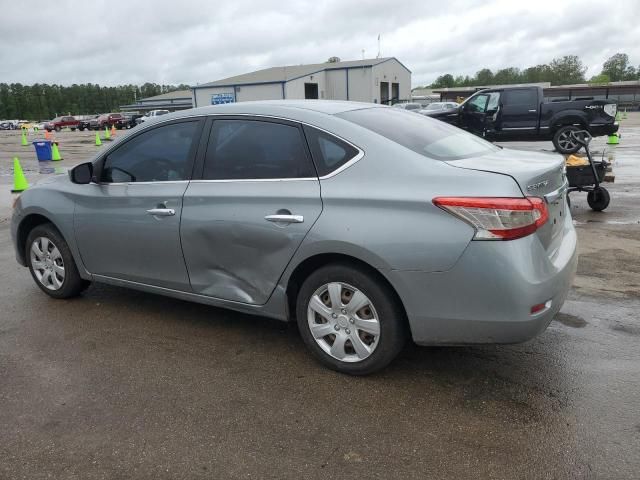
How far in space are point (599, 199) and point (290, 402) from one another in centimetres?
655

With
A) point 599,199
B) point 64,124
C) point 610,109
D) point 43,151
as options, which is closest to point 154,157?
point 599,199

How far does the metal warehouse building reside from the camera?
48781 millimetres

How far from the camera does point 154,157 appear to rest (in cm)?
426

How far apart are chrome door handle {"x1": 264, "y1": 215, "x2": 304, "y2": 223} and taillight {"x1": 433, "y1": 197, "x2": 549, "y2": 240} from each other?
0.94m

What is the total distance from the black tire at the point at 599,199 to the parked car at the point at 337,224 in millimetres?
4750

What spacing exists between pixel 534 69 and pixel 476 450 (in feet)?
418

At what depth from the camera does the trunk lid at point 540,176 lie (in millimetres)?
3062

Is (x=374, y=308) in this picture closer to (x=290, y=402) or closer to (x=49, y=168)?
(x=290, y=402)

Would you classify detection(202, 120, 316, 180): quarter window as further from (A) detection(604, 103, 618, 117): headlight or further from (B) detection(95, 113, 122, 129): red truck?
(B) detection(95, 113, 122, 129): red truck

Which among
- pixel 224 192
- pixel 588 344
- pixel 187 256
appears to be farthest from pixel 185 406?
pixel 588 344

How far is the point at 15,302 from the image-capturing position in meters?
5.05

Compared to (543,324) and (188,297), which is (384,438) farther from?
(188,297)

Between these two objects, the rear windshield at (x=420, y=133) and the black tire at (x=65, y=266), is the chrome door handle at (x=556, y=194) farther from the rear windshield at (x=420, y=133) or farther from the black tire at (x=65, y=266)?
the black tire at (x=65, y=266)

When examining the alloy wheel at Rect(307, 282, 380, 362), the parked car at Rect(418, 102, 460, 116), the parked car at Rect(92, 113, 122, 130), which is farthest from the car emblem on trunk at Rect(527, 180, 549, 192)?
the parked car at Rect(92, 113, 122, 130)
